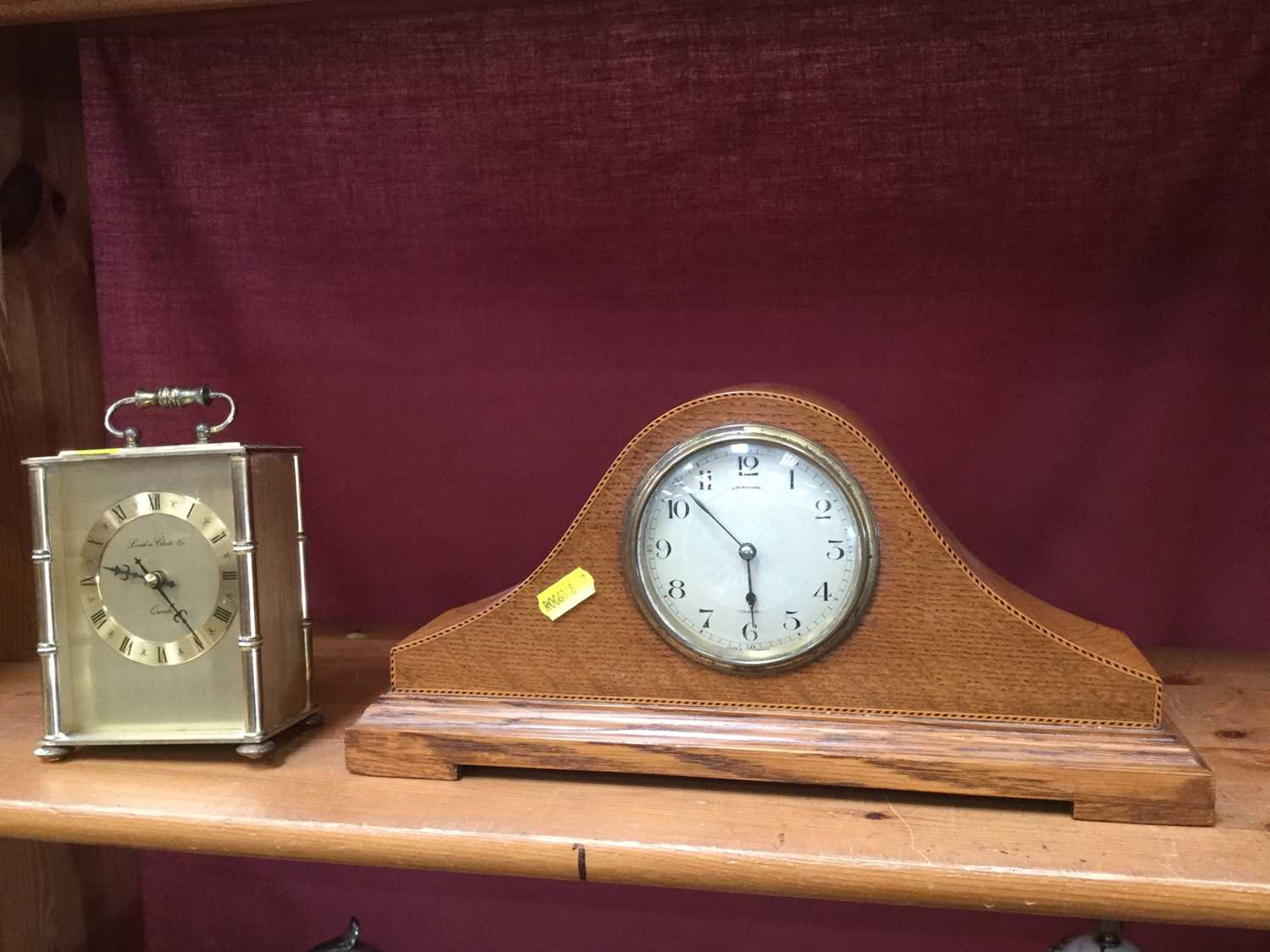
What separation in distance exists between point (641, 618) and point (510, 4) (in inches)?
27.6

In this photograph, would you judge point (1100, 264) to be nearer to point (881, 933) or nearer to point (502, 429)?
point (502, 429)

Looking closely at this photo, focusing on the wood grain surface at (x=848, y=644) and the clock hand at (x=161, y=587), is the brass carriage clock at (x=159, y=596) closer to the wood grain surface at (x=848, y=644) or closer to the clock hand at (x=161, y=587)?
the clock hand at (x=161, y=587)

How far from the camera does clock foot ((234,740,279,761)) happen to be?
796 mm

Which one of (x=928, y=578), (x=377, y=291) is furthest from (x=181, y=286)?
(x=928, y=578)

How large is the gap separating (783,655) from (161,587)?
1.68 ft

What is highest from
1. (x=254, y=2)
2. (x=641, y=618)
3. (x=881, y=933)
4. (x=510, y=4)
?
(x=510, y=4)

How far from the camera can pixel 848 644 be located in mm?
714

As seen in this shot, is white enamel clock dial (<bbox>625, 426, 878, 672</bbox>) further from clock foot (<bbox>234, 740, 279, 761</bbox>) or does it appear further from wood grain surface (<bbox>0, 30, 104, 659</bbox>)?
wood grain surface (<bbox>0, 30, 104, 659</bbox>)

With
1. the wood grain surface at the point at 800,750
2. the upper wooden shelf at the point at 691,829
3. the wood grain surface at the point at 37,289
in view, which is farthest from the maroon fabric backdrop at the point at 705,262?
the wood grain surface at the point at 800,750

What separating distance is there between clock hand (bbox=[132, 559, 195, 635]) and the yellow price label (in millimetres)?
304

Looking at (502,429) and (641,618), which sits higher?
(502,429)

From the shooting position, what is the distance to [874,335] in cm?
105

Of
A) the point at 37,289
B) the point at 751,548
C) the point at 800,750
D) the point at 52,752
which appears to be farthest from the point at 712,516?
the point at 37,289

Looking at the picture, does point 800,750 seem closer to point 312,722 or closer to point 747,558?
point 747,558
